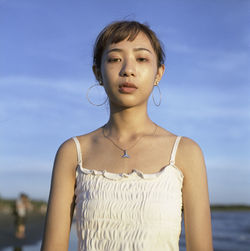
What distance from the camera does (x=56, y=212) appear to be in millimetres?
2291

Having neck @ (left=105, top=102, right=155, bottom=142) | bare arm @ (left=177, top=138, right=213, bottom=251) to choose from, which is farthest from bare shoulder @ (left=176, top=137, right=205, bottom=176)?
neck @ (left=105, top=102, right=155, bottom=142)

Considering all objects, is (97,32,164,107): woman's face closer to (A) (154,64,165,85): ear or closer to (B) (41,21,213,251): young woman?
(B) (41,21,213,251): young woman

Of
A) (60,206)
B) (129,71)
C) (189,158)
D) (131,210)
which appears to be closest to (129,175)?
(131,210)

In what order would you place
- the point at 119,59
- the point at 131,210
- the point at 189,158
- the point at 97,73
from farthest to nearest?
the point at 97,73, the point at 119,59, the point at 189,158, the point at 131,210

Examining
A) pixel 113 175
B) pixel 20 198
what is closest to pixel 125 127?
pixel 113 175

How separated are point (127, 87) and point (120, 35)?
0.31 metres

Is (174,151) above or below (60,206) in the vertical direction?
above

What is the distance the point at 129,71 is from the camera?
7.36 feet

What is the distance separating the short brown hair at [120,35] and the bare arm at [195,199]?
25.1 inches

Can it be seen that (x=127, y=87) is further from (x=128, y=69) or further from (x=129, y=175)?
(x=129, y=175)

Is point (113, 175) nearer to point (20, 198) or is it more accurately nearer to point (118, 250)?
point (118, 250)

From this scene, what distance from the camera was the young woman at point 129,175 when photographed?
6.91 ft

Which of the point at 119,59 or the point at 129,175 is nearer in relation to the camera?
the point at 129,175

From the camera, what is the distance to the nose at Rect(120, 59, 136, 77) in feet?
7.37
